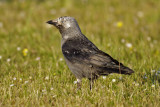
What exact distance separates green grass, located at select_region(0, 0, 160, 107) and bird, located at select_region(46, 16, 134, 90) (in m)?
0.25

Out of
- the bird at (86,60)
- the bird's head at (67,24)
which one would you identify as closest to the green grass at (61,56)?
the bird at (86,60)

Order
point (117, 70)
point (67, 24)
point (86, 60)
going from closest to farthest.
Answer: point (117, 70), point (86, 60), point (67, 24)

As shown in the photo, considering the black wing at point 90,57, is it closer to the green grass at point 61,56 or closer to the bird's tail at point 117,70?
the bird's tail at point 117,70

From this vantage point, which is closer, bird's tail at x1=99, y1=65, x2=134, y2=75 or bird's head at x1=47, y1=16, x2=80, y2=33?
bird's tail at x1=99, y1=65, x2=134, y2=75

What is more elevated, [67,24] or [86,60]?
[67,24]

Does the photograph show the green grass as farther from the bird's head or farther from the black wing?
the bird's head

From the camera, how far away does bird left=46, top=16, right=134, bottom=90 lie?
173 inches

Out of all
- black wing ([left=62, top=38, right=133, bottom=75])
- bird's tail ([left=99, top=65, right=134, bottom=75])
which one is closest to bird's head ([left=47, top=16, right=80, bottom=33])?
black wing ([left=62, top=38, right=133, bottom=75])

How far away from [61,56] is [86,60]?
216cm

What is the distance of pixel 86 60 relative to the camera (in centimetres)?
451

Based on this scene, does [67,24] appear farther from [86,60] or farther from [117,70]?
[117,70]

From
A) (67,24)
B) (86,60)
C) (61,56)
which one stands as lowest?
(61,56)

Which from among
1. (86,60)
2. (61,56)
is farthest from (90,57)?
(61,56)

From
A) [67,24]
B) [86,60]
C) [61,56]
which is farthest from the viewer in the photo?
[61,56]
